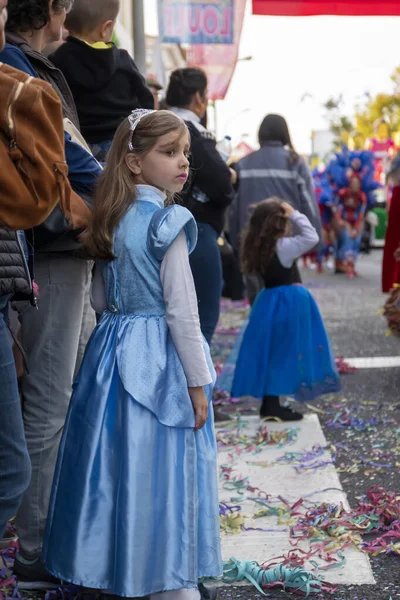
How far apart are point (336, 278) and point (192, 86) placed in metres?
13.2

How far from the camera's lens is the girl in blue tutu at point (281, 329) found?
20.2 ft

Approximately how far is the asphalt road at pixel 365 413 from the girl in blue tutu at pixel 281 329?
0.33 meters

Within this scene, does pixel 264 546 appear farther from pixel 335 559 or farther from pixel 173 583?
pixel 173 583

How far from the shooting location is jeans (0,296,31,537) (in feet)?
8.98

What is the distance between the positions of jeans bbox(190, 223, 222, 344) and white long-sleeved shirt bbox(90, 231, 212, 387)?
237 centimetres

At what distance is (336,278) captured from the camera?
742 inches

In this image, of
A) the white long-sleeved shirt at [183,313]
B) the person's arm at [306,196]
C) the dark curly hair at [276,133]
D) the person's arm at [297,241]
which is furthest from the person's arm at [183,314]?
the dark curly hair at [276,133]

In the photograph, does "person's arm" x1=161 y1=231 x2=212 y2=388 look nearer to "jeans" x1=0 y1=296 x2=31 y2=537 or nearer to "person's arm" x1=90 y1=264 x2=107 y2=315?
"person's arm" x1=90 y1=264 x2=107 y2=315

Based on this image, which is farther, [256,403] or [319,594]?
[256,403]

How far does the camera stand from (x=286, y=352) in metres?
6.21

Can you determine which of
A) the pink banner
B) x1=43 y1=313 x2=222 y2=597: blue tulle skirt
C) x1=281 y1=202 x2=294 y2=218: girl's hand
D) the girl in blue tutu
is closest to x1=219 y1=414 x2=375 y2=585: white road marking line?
the girl in blue tutu

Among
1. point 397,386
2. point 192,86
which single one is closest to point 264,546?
point 192,86

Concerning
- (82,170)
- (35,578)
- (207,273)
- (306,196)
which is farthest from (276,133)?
(35,578)

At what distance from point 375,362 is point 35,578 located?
5.38 meters
